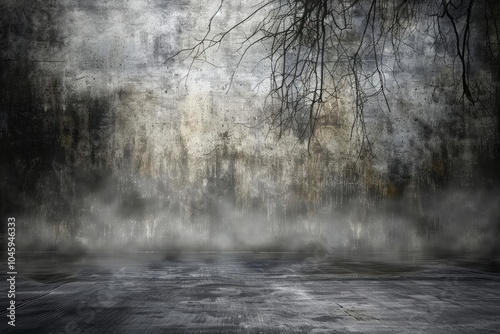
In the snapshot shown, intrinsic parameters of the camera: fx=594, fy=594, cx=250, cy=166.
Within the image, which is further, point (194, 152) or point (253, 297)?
point (194, 152)

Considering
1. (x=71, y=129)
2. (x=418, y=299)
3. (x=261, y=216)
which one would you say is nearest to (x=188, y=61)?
(x=71, y=129)

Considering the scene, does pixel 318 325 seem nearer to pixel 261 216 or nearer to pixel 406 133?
pixel 261 216

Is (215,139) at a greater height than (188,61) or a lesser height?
lesser

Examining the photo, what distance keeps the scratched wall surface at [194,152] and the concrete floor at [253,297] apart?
1456 mm

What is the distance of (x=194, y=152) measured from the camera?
7.02 metres

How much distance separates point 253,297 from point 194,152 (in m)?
3.85

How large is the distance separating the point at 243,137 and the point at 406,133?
6.46 ft

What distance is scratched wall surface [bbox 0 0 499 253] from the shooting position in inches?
274

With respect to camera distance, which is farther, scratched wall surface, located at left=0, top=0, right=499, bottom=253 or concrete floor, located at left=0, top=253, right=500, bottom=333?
scratched wall surface, located at left=0, top=0, right=499, bottom=253

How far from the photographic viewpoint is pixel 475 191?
23.3ft

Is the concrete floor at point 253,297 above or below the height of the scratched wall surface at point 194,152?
below

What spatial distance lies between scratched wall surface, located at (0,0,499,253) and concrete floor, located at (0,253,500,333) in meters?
1.46

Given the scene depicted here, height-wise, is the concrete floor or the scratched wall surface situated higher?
the scratched wall surface

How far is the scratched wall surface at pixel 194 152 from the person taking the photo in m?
6.95
